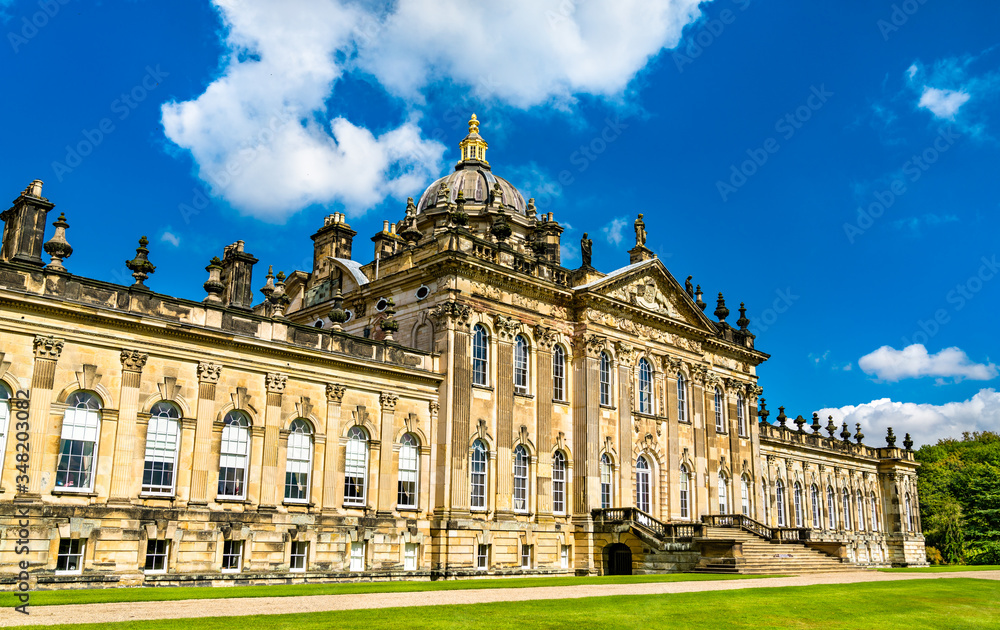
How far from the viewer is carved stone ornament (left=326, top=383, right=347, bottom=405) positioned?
29.3m

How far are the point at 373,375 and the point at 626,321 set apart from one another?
46.5ft

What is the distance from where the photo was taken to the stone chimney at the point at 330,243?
4222cm

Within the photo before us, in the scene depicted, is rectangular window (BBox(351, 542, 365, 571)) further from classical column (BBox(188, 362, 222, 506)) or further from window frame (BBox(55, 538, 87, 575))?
window frame (BBox(55, 538, 87, 575))

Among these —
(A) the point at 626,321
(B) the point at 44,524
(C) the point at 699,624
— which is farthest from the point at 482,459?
(C) the point at 699,624

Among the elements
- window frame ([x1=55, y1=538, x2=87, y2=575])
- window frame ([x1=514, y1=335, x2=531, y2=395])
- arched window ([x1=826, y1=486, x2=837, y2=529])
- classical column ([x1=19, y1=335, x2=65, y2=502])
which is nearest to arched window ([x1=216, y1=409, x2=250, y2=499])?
window frame ([x1=55, y1=538, x2=87, y2=575])

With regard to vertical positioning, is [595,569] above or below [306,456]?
below

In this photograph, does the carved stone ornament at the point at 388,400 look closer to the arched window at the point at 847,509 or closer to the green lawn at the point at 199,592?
the green lawn at the point at 199,592

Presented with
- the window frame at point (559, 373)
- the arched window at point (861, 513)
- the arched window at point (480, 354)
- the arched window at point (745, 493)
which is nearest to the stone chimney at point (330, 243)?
the arched window at point (480, 354)

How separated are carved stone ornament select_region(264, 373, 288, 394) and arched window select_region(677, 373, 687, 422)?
21931mm

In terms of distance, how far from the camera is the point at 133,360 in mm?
24656

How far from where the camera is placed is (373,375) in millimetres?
30719

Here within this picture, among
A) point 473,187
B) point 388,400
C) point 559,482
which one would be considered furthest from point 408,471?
point 473,187

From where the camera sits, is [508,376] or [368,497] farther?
[508,376]

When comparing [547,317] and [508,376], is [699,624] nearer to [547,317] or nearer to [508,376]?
[508,376]
